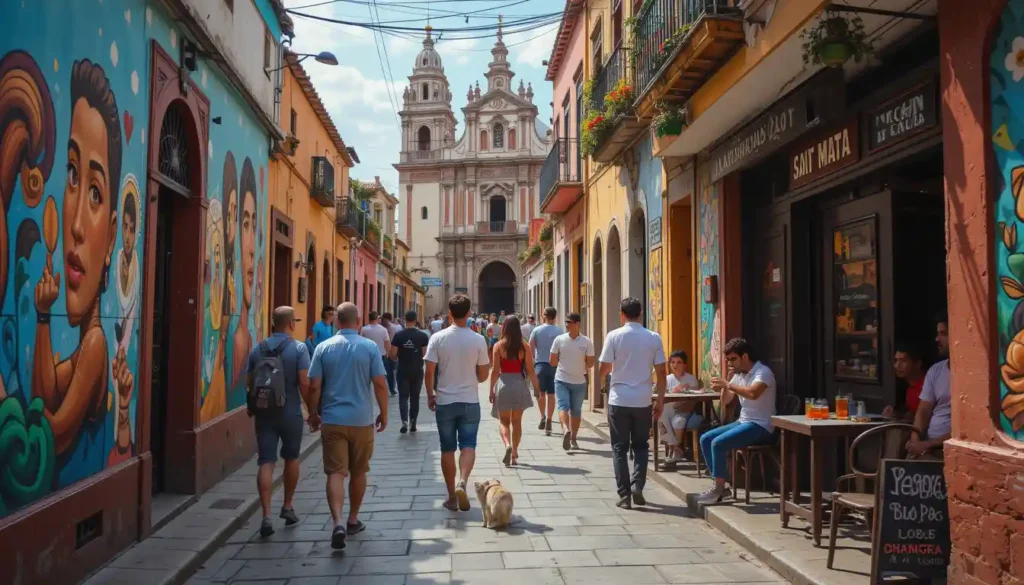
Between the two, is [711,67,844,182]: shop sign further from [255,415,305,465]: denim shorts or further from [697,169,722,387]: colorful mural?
[255,415,305,465]: denim shorts

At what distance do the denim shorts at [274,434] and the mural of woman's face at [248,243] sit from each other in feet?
12.3

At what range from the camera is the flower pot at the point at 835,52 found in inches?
231

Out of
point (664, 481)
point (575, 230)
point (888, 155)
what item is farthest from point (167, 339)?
point (575, 230)

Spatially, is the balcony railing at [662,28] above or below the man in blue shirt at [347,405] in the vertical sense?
above

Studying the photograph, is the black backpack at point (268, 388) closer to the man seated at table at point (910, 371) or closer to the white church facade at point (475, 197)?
the man seated at table at point (910, 371)

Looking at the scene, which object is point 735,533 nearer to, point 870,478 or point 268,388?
point 870,478

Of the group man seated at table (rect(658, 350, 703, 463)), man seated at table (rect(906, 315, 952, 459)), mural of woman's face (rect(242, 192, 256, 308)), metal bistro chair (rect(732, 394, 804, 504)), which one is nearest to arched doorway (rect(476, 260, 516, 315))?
mural of woman's face (rect(242, 192, 256, 308))

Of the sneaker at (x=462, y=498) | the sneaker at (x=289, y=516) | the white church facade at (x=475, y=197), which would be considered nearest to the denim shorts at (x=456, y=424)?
the sneaker at (x=462, y=498)

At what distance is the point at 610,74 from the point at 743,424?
23.7 ft

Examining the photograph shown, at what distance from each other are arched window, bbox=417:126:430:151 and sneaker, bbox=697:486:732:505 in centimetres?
5710

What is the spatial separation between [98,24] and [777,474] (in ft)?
21.8

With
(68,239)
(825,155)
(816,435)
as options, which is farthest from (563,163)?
(68,239)

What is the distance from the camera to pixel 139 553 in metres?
6.07

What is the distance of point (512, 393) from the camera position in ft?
31.2
